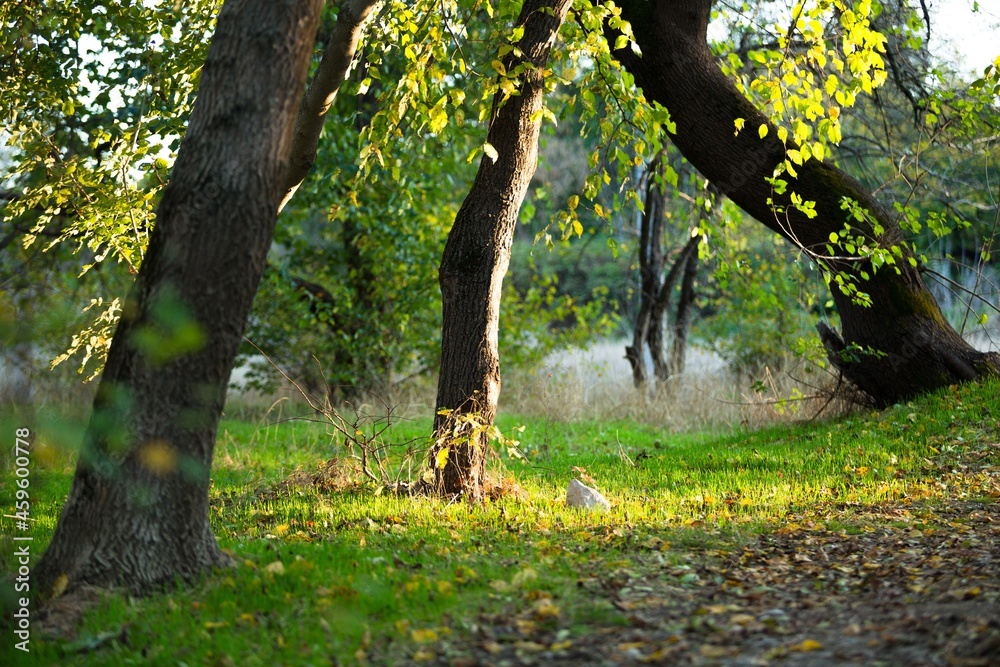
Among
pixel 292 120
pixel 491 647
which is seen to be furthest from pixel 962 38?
pixel 491 647

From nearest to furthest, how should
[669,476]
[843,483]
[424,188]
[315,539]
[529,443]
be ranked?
[315,539]
[843,483]
[669,476]
[529,443]
[424,188]

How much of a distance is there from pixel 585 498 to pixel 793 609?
2.32 meters

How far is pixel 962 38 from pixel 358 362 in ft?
28.5

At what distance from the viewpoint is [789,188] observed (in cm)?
882

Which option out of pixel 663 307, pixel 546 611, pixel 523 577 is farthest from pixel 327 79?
pixel 663 307

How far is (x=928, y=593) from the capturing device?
3.97 meters

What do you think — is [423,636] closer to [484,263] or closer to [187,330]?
[187,330]

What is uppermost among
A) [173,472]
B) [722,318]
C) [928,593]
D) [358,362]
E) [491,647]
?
[722,318]

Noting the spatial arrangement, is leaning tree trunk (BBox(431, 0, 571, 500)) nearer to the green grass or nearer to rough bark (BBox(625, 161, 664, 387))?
the green grass

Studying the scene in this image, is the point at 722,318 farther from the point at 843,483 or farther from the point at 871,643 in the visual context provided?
the point at 871,643

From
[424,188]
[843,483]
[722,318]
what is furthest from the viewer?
[722,318]

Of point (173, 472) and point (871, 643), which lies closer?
point (871, 643)

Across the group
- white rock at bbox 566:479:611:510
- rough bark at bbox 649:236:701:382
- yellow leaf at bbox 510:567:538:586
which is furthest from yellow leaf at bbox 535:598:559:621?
rough bark at bbox 649:236:701:382

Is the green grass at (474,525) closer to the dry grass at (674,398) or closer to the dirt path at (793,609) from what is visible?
the dirt path at (793,609)
